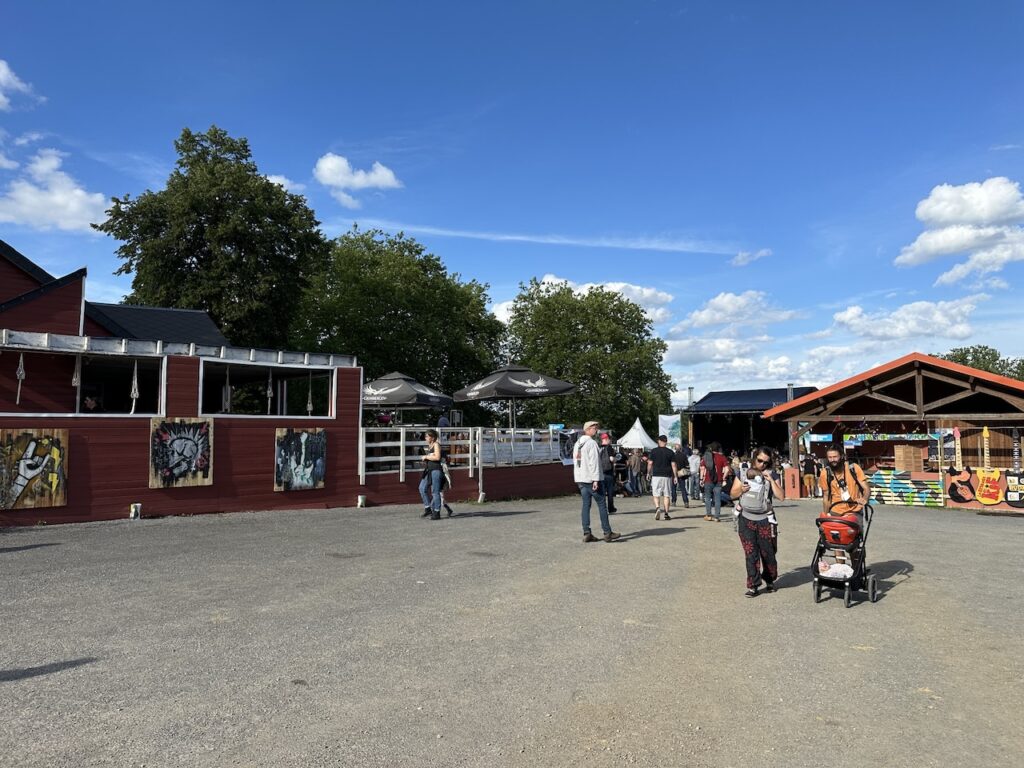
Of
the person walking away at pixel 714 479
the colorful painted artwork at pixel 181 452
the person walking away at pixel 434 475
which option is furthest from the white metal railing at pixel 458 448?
the person walking away at pixel 714 479

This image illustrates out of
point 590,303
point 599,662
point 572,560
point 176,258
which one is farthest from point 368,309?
point 599,662

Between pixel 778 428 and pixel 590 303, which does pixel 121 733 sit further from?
pixel 590 303

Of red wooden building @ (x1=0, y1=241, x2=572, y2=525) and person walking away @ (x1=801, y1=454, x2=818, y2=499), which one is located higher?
red wooden building @ (x1=0, y1=241, x2=572, y2=525)

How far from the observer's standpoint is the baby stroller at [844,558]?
7.18 m

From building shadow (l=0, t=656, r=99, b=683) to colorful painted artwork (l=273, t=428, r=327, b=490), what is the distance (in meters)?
10.5

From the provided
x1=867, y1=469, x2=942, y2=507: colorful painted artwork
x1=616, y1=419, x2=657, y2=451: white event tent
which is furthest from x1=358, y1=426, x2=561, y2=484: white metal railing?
x1=867, y1=469, x2=942, y2=507: colorful painted artwork

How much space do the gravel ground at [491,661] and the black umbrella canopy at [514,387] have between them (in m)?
9.83

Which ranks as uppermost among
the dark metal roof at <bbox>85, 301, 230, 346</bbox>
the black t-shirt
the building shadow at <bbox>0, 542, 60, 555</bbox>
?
the dark metal roof at <bbox>85, 301, 230, 346</bbox>

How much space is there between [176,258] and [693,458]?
2308 cm

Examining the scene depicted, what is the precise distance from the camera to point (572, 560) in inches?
378

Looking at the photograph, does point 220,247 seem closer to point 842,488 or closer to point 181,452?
point 181,452

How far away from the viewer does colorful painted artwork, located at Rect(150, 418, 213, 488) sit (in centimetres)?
1382

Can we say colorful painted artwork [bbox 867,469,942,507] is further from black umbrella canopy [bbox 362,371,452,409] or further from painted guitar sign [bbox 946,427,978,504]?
black umbrella canopy [bbox 362,371,452,409]

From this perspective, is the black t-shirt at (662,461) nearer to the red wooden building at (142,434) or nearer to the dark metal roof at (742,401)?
the red wooden building at (142,434)
